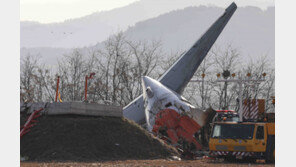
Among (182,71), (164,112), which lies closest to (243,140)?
(164,112)

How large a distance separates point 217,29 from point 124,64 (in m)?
30.0

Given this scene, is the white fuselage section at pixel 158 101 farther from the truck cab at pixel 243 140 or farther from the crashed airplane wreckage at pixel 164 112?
the truck cab at pixel 243 140

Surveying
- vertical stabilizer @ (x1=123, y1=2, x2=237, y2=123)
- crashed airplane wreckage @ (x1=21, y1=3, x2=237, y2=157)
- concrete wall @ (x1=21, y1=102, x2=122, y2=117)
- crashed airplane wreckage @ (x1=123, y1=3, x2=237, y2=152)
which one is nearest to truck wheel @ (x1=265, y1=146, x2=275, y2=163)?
crashed airplane wreckage @ (x1=21, y1=3, x2=237, y2=157)

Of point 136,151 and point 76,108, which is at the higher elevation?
point 76,108

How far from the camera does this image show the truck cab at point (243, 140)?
86.1 feet

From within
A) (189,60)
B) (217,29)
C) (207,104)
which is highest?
(217,29)

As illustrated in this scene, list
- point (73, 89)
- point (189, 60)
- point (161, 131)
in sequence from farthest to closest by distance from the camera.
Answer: point (73, 89) < point (189, 60) < point (161, 131)

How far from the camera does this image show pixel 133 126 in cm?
2914

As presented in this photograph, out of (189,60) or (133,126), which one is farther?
(189,60)

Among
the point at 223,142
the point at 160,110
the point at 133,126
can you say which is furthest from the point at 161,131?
the point at 223,142

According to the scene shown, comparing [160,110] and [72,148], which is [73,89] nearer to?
[160,110]

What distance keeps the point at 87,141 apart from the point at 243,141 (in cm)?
782

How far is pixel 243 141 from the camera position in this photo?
26.4 m

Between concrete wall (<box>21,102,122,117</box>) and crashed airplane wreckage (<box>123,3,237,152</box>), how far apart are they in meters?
6.05
